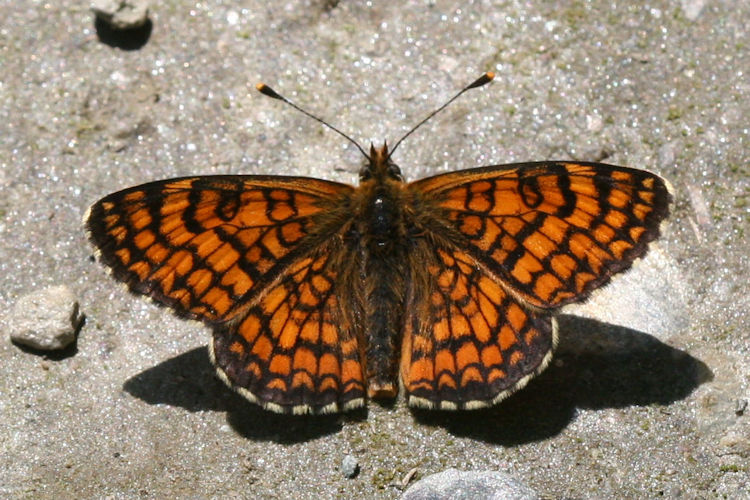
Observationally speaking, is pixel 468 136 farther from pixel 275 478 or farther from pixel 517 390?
pixel 275 478

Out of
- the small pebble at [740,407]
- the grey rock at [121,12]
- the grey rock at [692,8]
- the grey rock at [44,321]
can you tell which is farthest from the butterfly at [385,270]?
the grey rock at [692,8]

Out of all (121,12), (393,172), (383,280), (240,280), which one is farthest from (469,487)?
(121,12)

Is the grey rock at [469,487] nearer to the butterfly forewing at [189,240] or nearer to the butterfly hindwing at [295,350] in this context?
the butterfly hindwing at [295,350]

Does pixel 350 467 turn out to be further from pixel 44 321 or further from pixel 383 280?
pixel 44 321

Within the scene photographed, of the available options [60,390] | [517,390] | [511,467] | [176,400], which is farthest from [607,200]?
[60,390]

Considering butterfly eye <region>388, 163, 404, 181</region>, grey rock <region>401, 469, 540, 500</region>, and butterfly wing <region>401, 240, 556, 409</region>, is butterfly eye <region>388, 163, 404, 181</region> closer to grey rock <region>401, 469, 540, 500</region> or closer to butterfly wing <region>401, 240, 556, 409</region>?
butterfly wing <region>401, 240, 556, 409</region>

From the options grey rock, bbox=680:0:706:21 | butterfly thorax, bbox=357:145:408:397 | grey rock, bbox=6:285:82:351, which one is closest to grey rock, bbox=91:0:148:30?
grey rock, bbox=6:285:82:351
